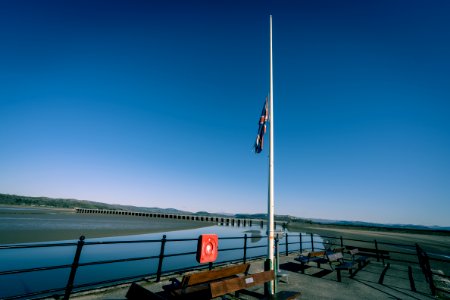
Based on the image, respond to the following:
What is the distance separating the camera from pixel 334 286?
6.89 metres

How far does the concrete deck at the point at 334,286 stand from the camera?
5.81m

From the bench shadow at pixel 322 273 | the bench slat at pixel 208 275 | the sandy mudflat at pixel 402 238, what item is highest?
the bench slat at pixel 208 275

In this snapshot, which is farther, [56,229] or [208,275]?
[56,229]

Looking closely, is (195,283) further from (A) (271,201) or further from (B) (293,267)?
(B) (293,267)

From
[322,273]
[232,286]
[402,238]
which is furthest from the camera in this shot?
[402,238]

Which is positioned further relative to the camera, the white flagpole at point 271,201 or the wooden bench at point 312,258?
the wooden bench at point 312,258

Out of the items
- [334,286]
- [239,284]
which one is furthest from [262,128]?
[334,286]

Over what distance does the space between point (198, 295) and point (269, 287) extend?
174cm

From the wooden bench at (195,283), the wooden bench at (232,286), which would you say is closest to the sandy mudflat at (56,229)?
the wooden bench at (195,283)

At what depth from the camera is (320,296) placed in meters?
6.02

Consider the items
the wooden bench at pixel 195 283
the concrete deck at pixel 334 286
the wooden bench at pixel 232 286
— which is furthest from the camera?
the concrete deck at pixel 334 286

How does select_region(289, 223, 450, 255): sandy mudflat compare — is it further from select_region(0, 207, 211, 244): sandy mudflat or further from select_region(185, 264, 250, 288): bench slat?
→ select_region(185, 264, 250, 288): bench slat

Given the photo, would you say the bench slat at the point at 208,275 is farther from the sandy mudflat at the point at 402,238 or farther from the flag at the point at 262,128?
the sandy mudflat at the point at 402,238

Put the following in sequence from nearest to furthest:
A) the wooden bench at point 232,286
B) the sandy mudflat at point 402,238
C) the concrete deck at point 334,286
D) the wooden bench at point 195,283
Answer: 1. the wooden bench at point 232,286
2. the wooden bench at point 195,283
3. the concrete deck at point 334,286
4. the sandy mudflat at point 402,238
